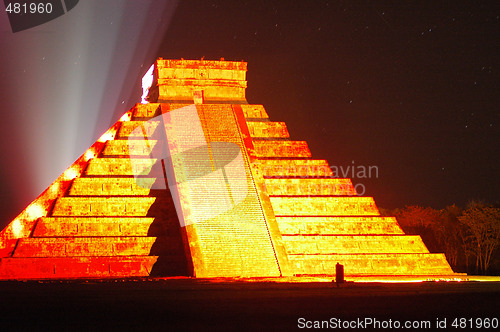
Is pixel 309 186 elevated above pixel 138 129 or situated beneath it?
situated beneath

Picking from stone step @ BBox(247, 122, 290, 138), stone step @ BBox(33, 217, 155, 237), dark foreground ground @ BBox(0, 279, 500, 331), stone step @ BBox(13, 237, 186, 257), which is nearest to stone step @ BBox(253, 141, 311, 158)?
stone step @ BBox(247, 122, 290, 138)

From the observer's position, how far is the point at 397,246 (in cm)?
1995

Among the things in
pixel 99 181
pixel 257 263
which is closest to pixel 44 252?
pixel 99 181

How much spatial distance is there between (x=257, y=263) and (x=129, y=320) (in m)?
9.63

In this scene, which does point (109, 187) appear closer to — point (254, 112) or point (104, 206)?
point (104, 206)

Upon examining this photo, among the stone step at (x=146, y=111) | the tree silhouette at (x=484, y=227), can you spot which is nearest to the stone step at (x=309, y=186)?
the stone step at (x=146, y=111)

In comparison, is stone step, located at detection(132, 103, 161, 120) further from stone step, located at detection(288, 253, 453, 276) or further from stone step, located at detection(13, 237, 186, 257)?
stone step, located at detection(288, 253, 453, 276)

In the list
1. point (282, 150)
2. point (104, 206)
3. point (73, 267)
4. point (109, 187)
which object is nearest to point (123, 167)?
point (109, 187)

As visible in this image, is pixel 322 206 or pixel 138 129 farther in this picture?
pixel 138 129

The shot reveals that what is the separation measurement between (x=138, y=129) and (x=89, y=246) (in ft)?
18.0

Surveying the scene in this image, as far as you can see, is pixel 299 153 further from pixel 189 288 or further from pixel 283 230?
pixel 189 288

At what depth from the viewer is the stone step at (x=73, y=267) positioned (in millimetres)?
17875

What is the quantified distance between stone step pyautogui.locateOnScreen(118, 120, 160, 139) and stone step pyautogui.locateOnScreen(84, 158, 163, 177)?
147 centimetres

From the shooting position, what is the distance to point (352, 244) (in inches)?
778
